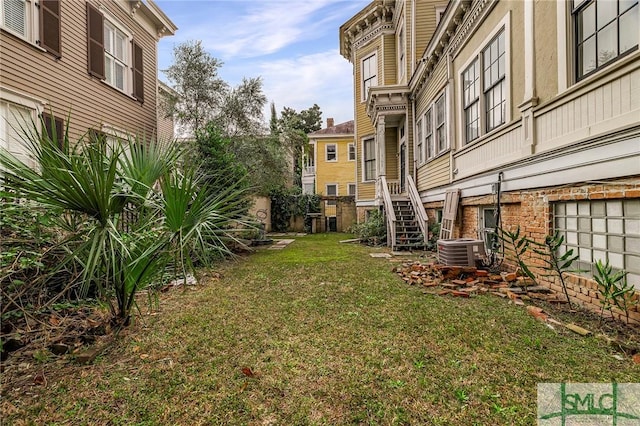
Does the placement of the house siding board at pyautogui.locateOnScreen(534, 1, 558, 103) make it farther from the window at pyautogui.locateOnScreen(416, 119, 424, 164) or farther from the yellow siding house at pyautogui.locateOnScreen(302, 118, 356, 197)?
the yellow siding house at pyautogui.locateOnScreen(302, 118, 356, 197)

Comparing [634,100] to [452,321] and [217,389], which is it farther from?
[217,389]

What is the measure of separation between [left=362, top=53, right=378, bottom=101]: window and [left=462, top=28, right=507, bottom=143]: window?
21.4 feet

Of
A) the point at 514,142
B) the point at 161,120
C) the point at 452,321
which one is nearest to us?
the point at 452,321

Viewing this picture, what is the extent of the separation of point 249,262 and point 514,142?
5.76m

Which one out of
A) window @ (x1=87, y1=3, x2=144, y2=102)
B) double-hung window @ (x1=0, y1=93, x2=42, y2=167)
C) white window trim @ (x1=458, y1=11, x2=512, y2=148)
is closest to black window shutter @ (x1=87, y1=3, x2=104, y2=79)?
window @ (x1=87, y1=3, x2=144, y2=102)

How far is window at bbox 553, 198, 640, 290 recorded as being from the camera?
9.95 ft

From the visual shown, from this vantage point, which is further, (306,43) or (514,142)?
(306,43)

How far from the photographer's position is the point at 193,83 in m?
10.4

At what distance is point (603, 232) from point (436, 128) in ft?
18.9

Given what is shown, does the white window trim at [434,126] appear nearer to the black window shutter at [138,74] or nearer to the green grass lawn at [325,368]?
the green grass lawn at [325,368]

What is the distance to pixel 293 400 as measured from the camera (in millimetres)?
2080

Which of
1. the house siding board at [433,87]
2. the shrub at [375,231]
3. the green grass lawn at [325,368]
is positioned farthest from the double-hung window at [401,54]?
the green grass lawn at [325,368]

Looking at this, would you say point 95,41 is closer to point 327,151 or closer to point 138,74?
point 138,74

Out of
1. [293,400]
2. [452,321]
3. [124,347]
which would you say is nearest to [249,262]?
[124,347]
